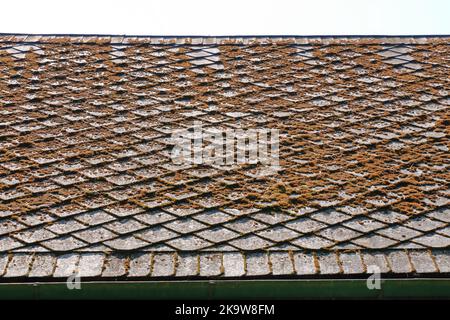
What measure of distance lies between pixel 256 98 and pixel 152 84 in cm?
108

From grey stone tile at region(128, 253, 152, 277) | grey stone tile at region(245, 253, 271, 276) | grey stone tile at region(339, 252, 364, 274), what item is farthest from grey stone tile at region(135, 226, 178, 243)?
grey stone tile at region(339, 252, 364, 274)

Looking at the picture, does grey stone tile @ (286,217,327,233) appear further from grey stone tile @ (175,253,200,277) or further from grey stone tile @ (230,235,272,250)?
grey stone tile @ (175,253,200,277)

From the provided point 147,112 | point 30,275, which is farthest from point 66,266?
point 147,112

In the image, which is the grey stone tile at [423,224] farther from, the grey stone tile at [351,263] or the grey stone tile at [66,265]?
the grey stone tile at [66,265]

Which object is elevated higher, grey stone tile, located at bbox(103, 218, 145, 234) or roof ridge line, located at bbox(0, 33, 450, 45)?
roof ridge line, located at bbox(0, 33, 450, 45)

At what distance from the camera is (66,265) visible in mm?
5004

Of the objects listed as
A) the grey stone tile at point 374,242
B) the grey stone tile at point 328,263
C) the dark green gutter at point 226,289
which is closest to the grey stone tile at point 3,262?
the dark green gutter at point 226,289

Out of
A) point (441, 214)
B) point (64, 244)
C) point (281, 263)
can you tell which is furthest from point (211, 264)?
point (441, 214)

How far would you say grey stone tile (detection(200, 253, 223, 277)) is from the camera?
4.93 m

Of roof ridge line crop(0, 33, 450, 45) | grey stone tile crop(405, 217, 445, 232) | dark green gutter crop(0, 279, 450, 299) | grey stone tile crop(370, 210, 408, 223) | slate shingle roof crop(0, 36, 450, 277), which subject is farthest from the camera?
roof ridge line crop(0, 33, 450, 45)

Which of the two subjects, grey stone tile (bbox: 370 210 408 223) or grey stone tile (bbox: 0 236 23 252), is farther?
grey stone tile (bbox: 370 210 408 223)

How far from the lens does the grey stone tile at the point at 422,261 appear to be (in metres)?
4.93

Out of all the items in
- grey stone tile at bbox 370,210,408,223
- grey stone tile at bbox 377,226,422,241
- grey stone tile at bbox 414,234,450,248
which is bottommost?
grey stone tile at bbox 414,234,450,248

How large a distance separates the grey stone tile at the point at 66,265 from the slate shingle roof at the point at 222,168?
0.01m
